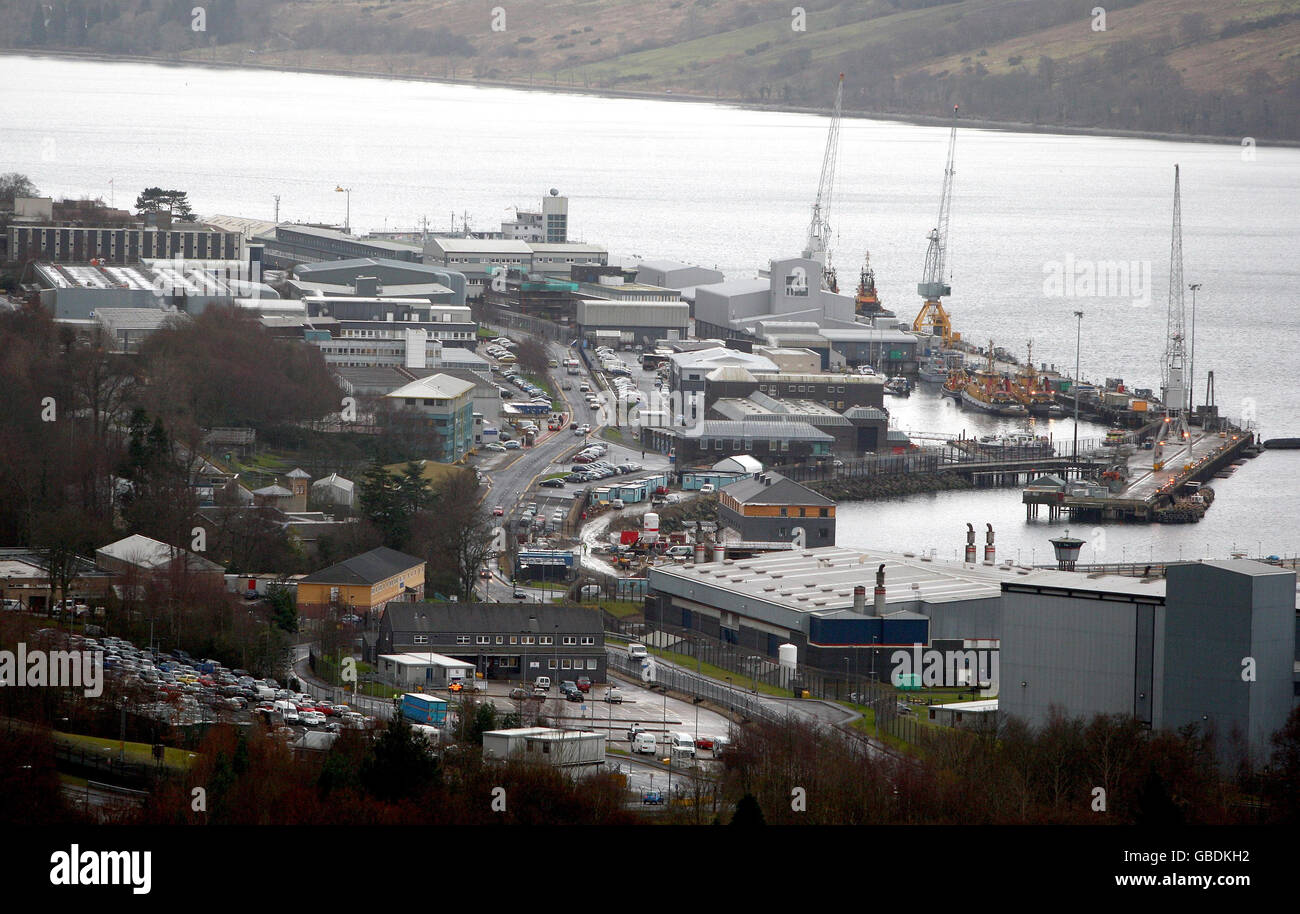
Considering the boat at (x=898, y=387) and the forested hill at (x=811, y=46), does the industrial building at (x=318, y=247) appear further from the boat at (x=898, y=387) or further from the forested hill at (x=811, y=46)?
the forested hill at (x=811, y=46)

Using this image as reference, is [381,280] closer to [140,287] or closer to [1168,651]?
[140,287]

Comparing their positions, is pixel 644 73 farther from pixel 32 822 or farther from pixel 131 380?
pixel 32 822

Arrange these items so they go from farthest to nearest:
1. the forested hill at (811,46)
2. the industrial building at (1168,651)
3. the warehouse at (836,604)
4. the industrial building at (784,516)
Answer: the forested hill at (811,46)
the industrial building at (784,516)
the warehouse at (836,604)
the industrial building at (1168,651)

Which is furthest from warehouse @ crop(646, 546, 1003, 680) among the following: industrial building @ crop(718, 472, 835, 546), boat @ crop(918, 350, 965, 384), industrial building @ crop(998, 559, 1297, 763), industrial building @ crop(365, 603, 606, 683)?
boat @ crop(918, 350, 965, 384)

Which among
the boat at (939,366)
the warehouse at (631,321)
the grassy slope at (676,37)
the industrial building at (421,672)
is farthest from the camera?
the grassy slope at (676,37)

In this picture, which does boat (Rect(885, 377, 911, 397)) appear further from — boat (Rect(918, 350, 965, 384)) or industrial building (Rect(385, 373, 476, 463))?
industrial building (Rect(385, 373, 476, 463))

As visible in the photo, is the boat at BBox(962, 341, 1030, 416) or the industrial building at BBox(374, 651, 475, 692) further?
the boat at BBox(962, 341, 1030, 416)

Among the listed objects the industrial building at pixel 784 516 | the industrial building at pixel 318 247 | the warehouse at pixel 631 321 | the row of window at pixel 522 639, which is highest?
the industrial building at pixel 318 247

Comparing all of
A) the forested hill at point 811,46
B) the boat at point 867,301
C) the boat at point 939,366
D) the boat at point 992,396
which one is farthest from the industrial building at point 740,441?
the forested hill at point 811,46
